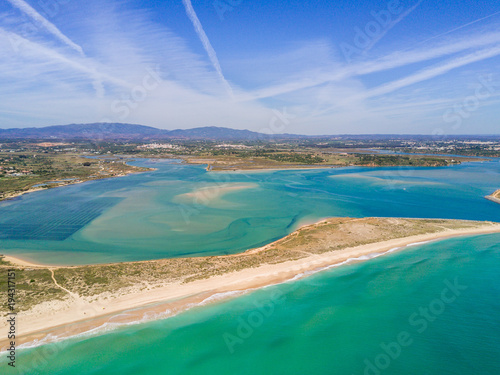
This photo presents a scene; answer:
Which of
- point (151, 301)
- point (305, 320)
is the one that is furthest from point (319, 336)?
point (151, 301)

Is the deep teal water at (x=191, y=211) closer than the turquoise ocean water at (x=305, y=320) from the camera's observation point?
No

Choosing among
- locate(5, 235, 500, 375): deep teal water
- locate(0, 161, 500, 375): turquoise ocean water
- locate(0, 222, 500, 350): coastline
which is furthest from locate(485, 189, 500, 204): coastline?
locate(0, 222, 500, 350): coastline

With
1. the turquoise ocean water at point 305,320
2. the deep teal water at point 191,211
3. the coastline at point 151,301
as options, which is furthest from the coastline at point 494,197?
the coastline at point 151,301

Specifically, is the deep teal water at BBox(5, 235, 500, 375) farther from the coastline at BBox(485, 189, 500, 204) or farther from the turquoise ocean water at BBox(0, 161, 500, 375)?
the coastline at BBox(485, 189, 500, 204)

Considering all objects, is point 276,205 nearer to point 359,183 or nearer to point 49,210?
point 359,183

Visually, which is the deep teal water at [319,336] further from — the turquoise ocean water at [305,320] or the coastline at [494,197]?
the coastline at [494,197]

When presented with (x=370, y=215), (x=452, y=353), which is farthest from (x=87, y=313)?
(x=370, y=215)
